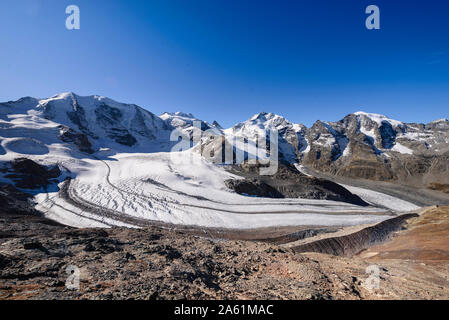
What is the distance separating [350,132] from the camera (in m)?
132

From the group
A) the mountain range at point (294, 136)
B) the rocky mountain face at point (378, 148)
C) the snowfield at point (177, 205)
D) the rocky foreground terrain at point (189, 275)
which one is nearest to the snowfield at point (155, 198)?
the snowfield at point (177, 205)

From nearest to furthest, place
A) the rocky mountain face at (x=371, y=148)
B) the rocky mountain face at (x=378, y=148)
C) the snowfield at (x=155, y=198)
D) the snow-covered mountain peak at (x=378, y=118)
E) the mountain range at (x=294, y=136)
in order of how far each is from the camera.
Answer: the snowfield at (x=155, y=198) → the mountain range at (x=294, y=136) → the rocky mountain face at (x=371, y=148) → the rocky mountain face at (x=378, y=148) → the snow-covered mountain peak at (x=378, y=118)

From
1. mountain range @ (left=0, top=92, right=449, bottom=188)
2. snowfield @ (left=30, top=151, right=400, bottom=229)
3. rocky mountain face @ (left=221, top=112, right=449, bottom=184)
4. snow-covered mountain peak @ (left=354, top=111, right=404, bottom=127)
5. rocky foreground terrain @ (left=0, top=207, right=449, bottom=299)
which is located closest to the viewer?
rocky foreground terrain @ (left=0, top=207, right=449, bottom=299)

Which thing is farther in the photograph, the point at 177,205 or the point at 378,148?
the point at 378,148

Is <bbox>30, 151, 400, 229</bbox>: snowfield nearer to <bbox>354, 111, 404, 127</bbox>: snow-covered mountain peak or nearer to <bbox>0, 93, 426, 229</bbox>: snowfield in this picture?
<bbox>0, 93, 426, 229</bbox>: snowfield

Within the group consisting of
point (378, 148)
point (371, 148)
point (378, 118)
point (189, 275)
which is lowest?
point (189, 275)

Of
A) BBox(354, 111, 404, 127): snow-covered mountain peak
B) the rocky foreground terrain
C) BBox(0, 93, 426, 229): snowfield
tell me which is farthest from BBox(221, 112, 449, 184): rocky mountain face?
the rocky foreground terrain

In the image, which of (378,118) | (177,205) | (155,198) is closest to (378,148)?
(378,118)

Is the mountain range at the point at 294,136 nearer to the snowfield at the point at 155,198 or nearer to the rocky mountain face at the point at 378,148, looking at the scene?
the rocky mountain face at the point at 378,148

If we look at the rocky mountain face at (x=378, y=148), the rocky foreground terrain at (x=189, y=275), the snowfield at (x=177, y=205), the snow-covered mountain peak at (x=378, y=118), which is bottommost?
the snowfield at (x=177, y=205)

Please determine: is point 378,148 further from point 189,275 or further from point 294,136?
point 189,275

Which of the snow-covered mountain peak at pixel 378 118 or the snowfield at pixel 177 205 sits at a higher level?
the snow-covered mountain peak at pixel 378 118

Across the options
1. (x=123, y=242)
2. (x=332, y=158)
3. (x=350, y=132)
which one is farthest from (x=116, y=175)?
(x=350, y=132)
